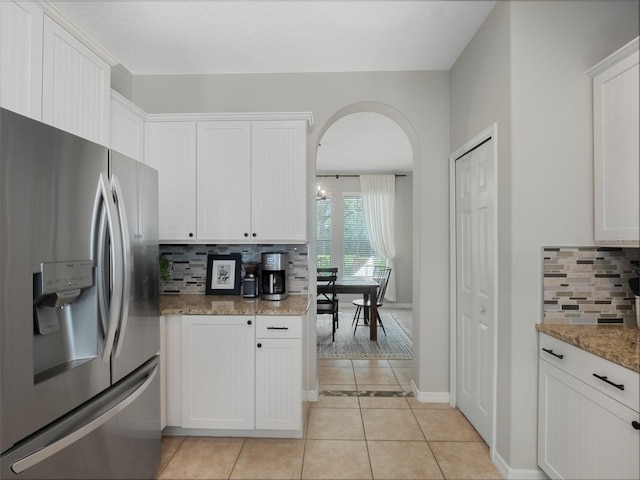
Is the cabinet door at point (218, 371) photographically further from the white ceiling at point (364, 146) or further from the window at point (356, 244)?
the window at point (356, 244)

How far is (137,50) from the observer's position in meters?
2.52

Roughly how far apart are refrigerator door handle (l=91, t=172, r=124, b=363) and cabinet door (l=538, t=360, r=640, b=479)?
1.95 metres

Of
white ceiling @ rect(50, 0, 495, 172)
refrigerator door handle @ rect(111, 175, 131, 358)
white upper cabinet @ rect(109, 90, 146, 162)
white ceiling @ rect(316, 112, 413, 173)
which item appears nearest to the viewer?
refrigerator door handle @ rect(111, 175, 131, 358)

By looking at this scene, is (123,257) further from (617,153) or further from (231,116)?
(617,153)

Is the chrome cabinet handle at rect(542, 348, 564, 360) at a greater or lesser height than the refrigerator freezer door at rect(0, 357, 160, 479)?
greater

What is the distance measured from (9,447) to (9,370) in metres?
0.23

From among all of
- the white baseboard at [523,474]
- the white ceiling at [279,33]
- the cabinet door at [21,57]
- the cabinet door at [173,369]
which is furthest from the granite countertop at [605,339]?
the cabinet door at [21,57]

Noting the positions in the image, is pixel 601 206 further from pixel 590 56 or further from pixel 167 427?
pixel 167 427

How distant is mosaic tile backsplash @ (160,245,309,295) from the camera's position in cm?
283

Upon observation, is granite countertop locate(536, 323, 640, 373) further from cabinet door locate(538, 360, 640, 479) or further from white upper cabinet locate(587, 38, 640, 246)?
white upper cabinet locate(587, 38, 640, 246)

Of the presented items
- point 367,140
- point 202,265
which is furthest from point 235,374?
point 367,140

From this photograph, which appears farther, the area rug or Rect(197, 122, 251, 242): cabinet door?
the area rug

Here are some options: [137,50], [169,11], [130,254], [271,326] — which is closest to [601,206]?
[271,326]

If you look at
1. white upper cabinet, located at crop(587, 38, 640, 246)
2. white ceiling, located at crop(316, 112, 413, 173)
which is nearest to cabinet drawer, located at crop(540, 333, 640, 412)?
white upper cabinet, located at crop(587, 38, 640, 246)
